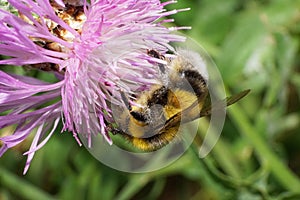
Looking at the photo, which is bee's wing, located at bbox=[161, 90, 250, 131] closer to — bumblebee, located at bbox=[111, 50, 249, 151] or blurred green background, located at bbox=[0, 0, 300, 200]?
bumblebee, located at bbox=[111, 50, 249, 151]

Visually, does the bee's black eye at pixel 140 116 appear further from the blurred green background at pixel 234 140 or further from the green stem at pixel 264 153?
the green stem at pixel 264 153

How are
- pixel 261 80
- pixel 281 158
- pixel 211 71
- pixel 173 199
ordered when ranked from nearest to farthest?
pixel 211 71 → pixel 281 158 → pixel 261 80 → pixel 173 199

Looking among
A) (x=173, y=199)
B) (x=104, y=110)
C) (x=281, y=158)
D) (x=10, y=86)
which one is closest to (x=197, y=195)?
(x=173, y=199)

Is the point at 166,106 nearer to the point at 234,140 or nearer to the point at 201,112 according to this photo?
the point at 201,112

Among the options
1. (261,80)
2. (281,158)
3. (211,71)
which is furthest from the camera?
(261,80)

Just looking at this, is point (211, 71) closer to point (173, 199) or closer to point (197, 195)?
point (197, 195)

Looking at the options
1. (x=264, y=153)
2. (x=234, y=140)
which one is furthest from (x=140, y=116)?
(x=234, y=140)
